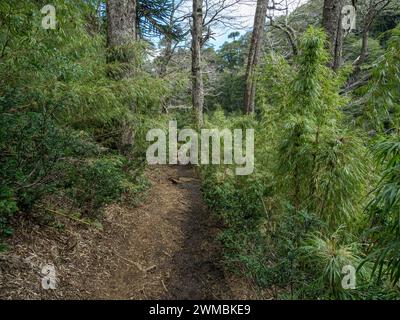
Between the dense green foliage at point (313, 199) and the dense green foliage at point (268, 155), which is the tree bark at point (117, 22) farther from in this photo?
the dense green foliage at point (313, 199)

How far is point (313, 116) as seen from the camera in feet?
10.2

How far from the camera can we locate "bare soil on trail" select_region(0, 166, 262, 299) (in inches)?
99.2

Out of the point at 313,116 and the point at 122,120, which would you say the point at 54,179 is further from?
the point at 313,116

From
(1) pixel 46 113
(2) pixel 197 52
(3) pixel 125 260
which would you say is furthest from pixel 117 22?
(2) pixel 197 52

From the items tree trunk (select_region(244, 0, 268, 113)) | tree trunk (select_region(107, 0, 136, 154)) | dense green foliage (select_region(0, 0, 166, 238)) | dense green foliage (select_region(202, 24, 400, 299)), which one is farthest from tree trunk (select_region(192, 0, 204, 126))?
dense green foliage (select_region(0, 0, 166, 238))

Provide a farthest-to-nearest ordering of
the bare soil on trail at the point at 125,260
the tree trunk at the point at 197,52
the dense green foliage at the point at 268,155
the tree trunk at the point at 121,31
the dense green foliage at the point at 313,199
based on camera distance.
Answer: the tree trunk at the point at 197,52
the tree trunk at the point at 121,31
the bare soil on trail at the point at 125,260
the dense green foliage at the point at 268,155
the dense green foliage at the point at 313,199

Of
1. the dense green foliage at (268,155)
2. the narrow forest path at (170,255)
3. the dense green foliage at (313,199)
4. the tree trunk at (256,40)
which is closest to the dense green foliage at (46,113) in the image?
the dense green foliage at (268,155)

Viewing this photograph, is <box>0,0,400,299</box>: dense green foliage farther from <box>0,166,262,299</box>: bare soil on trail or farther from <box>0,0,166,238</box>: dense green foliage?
<box>0,166,262,299</box>: bare soil on trail

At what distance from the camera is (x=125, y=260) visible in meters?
3.35

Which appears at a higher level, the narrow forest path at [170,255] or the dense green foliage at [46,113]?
the dense green foliage at [46,113]

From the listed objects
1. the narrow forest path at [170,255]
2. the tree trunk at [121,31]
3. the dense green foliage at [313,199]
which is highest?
the tree trunk at [121,31]

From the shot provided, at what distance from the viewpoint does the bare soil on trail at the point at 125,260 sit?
2.52 meters
